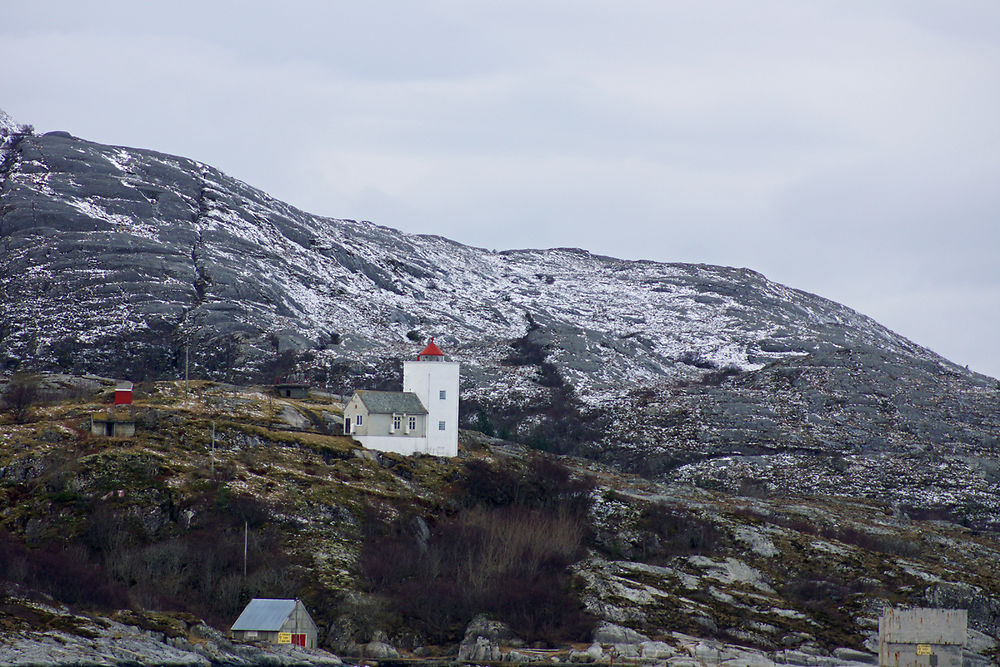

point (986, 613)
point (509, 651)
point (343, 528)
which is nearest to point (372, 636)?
point (509, 651)

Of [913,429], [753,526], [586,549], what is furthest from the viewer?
[913,429]

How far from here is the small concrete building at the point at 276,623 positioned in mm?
73125

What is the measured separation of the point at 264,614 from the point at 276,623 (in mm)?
1414

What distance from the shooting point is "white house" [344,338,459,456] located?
105 metres

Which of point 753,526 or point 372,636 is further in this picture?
point 753,526

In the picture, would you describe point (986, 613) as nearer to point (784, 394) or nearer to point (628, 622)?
point (628, 622)

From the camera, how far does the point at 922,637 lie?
256ft

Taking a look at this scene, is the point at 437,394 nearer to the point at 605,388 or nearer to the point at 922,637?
the point at 922,637

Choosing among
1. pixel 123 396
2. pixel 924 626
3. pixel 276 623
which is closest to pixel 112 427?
pixel 123 396

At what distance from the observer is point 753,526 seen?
4166 inches

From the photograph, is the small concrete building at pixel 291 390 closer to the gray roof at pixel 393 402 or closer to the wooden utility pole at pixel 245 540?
the gray roof at pixel 393 402

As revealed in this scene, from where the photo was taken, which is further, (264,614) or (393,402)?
(393,402)

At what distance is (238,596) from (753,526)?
148 feet

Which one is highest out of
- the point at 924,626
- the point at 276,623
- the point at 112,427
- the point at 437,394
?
the point at 437,394
